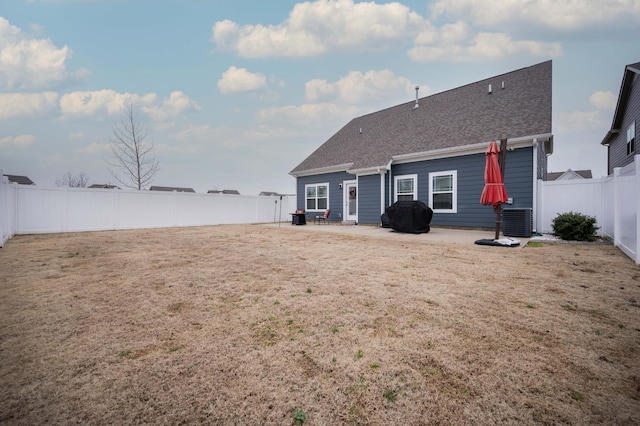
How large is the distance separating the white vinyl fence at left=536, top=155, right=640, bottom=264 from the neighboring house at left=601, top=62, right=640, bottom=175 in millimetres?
3315

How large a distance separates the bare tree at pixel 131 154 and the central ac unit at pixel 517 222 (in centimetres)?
2216

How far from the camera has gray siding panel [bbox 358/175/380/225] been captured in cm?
1330

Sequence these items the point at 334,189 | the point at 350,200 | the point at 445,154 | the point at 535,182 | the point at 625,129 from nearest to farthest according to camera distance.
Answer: the point at 535,182 → the point at 445,154 → the point at 625,129 → the point at 350,200 → the point at 334,189

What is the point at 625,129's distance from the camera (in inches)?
473

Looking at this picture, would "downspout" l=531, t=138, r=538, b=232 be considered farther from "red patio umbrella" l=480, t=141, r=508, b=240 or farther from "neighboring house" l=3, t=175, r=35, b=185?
"neighboring house" l=3, t=175, r=35, b=185

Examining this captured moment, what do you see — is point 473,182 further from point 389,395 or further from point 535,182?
point 389,395

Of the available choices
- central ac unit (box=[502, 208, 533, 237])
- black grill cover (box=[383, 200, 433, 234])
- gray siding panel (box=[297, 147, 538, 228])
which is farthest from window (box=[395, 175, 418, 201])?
central ac unit (box=[502, 208, 533, 237])

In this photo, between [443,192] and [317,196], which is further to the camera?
[317,196]

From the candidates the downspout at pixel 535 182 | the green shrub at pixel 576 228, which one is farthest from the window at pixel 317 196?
the green shrub at pixel 576 228

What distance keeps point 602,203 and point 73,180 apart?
45.6 meters

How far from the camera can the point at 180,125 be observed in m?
20.5

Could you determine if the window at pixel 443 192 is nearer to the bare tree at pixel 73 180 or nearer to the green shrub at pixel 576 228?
the green shrub at pixel 576 228

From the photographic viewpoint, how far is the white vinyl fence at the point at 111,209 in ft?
35.5

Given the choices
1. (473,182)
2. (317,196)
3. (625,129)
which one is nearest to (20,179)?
(317,196)
